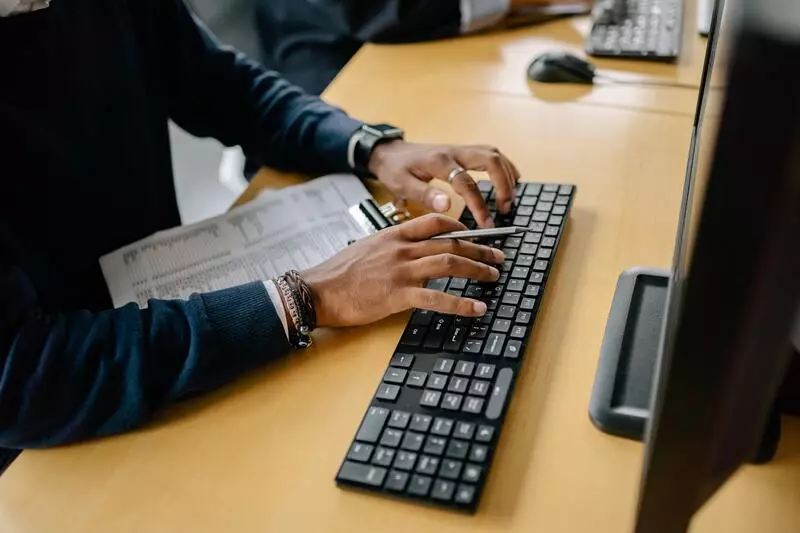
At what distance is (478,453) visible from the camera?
622 mm

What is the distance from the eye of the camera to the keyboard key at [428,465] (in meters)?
0.61

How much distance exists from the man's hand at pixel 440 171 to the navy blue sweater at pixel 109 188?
3.1 inches

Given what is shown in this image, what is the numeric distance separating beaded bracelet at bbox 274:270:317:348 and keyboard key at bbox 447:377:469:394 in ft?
0.56

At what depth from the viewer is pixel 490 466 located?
0.63 m

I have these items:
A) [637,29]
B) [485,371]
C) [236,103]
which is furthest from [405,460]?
[637,29]

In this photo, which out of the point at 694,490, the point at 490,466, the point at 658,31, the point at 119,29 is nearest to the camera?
the point at 694,490

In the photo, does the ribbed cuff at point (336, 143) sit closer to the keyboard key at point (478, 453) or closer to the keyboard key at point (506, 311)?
the keyboard key at point (506, 311)

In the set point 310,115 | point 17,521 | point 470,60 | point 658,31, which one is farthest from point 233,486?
point 658,31

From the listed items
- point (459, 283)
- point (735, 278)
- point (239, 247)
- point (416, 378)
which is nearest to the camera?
point (735, 278)

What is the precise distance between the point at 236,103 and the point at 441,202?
1.38 ft

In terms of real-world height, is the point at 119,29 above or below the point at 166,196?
above

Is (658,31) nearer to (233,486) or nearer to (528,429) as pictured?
(528,429)

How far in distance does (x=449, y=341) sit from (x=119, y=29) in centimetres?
63

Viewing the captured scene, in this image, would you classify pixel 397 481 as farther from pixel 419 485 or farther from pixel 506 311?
pixel 506 311
